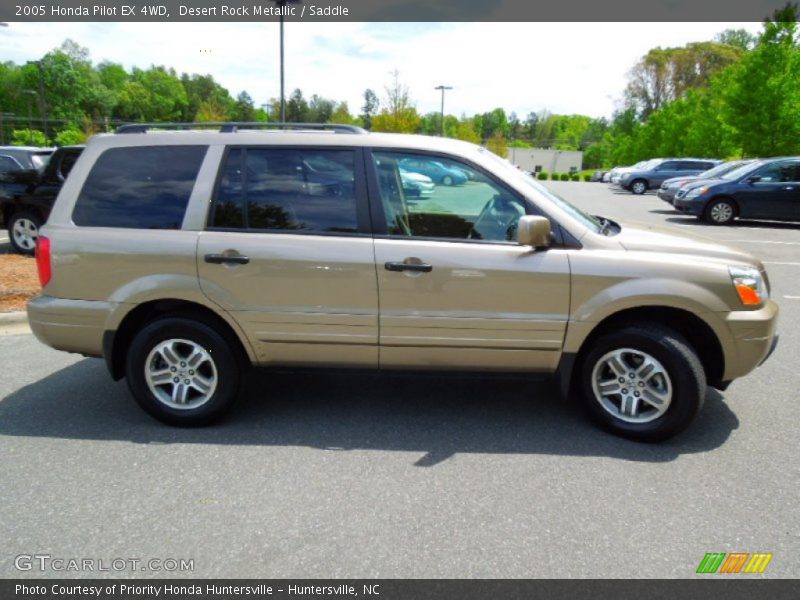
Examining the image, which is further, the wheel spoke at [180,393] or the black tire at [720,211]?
the black tire at [720,211]

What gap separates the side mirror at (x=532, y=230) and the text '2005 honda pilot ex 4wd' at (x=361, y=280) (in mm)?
16

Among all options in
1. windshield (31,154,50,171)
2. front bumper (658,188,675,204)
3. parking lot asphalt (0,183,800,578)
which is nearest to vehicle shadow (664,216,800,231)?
front bumper (658,188,675,204)

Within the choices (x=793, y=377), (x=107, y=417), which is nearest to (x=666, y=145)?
(x=793, y=377)

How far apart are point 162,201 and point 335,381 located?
1.89m

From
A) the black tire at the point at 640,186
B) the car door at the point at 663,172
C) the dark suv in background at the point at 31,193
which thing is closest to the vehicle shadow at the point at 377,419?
the dark suv in background at the point at 31,193

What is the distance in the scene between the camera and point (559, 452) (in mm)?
3514

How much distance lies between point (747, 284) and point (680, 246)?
0.44 metres

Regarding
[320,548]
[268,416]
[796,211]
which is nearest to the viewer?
[320,548]

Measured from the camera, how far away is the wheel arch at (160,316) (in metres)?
3.80

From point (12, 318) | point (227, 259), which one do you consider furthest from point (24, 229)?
point (227, 259)

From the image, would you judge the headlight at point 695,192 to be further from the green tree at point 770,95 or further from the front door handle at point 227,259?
the front door handle at point 227,259

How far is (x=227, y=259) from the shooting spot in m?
3.63

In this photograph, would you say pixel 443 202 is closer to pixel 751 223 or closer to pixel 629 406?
pixel 629 406
